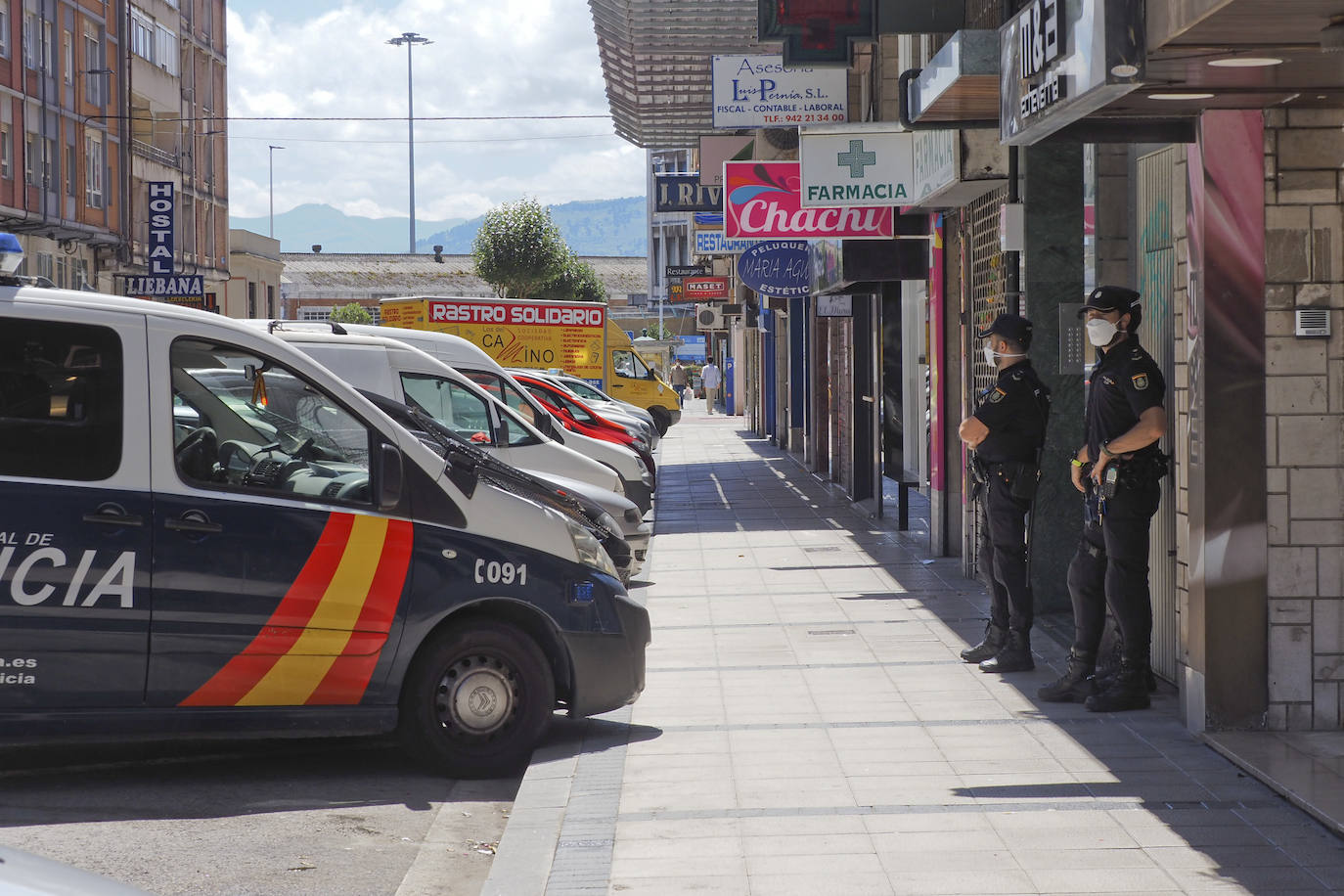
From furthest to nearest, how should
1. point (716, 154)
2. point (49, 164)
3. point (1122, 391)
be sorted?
point (49, 164) < point (716, 154) < point (1122, 391)

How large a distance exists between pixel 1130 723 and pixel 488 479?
121 inches

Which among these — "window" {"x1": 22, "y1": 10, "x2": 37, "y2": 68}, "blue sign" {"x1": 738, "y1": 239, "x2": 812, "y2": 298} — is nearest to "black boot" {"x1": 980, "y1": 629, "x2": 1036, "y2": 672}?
"blue sign" {"x1": 738, "y1": 239, "x2": 812, "y2": 298}

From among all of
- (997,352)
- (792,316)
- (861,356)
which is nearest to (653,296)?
(792,316)

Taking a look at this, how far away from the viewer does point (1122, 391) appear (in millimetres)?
7070

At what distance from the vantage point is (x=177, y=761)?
6996 mm

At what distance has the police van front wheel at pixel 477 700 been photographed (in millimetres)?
6641

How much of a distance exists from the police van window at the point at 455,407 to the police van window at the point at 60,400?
18.3 ft

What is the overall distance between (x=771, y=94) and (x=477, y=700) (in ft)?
38.1

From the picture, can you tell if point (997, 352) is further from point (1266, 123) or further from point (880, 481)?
point (880, 481)

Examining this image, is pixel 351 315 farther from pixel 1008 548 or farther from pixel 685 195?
pixel 1008 548

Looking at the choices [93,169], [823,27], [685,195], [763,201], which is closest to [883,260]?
[763,201]

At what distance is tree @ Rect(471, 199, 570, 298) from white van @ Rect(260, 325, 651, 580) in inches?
2151

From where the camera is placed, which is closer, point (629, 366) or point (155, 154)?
point (629, 366)

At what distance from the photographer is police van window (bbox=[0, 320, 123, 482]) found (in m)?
6.05
